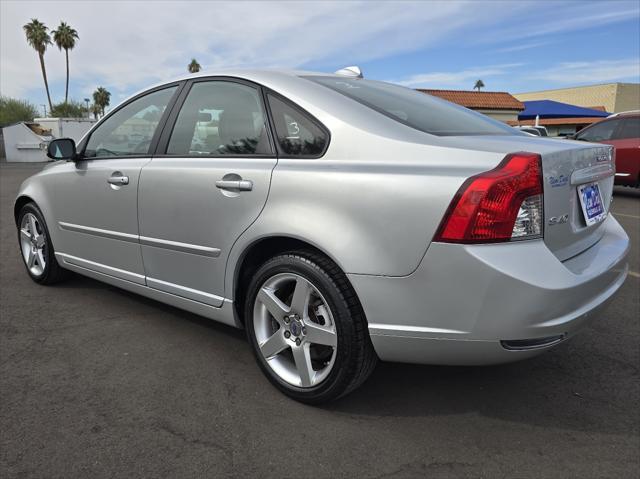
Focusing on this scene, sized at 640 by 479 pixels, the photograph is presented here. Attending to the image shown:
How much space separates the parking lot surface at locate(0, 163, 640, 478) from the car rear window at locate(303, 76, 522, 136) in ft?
4.34

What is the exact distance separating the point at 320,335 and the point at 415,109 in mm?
1281

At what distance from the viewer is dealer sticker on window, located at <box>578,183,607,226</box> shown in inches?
88.8

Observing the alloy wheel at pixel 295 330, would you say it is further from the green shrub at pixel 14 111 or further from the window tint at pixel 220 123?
the green shrub at pixel 14 111

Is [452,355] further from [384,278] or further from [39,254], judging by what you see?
[39,254]

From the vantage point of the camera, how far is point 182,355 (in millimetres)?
3008

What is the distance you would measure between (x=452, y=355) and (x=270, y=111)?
57.7 inches

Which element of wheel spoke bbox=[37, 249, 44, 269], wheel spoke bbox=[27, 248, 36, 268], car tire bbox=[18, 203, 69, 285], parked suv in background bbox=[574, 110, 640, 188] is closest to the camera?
car tire bbox=[18, 203, 69, 285]

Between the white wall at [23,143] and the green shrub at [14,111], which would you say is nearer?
the white wall at [23,143]

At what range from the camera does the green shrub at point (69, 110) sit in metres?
59.2

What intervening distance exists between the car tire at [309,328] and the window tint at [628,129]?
10684 mm

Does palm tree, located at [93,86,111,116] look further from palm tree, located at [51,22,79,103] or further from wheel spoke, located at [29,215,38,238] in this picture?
wheel spoke, located at [29,215,38,238]

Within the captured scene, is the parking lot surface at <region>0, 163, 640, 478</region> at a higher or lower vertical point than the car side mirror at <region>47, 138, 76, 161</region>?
lower

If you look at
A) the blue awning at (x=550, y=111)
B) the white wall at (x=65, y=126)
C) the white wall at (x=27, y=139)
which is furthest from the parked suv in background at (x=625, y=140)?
the white wall at (x=65, y=126)

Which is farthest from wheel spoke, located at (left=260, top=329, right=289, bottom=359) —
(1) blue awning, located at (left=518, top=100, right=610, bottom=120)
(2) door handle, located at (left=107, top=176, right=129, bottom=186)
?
(1) blue awning, located at (left=518, top=100, right=610, bottom=120)
